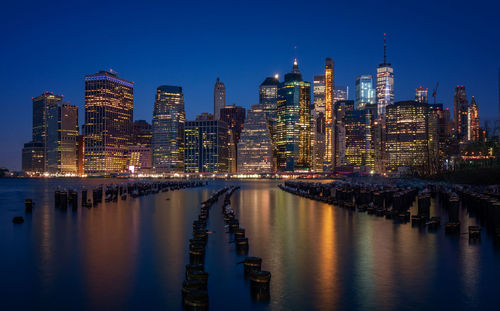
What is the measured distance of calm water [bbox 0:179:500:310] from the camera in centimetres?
1828

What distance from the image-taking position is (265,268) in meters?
23.7

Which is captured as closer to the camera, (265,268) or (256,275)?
(256,275)

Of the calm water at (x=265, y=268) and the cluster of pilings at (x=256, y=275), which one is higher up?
the cluster of pilings at (x=256, y=275)

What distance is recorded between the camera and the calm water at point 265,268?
60.0ft

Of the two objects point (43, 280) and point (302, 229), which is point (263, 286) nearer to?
point (43, 280)

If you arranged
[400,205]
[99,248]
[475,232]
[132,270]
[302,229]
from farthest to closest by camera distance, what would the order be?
[400,205], [302,229], [475,232], [99,248], [132,270]

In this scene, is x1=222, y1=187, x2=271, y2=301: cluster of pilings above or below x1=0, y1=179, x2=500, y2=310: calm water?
above

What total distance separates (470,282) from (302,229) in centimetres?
1975

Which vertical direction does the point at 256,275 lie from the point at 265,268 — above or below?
above

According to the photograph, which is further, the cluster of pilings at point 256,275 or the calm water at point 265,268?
the cluster of pilings at point 256,275

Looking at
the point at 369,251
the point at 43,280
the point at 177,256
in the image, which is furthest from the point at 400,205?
the point at 43,280

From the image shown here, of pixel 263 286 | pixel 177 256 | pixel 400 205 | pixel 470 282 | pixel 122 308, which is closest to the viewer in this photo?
pixel 122 308

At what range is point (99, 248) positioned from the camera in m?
30.1

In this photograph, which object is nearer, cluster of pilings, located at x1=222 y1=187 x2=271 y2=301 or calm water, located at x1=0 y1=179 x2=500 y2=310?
calm water, located at x1=0 y1=179 x2=500 y2=310
